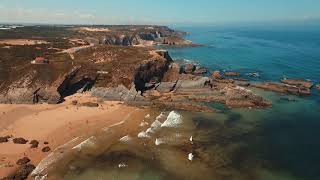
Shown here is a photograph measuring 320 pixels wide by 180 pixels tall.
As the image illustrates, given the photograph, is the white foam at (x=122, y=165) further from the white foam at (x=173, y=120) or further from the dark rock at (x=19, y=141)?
the dark rock at (x=19, y=141)

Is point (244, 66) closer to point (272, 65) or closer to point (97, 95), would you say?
point (272, 65)

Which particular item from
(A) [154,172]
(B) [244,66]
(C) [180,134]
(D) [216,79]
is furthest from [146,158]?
(B) [244,66]

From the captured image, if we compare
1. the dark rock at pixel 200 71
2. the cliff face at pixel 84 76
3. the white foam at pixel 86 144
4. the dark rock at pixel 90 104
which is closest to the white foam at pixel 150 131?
the white foam at pixel 86 144

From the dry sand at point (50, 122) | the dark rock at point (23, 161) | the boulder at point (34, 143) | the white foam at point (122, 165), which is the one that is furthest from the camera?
the boulder at point (34, 143)

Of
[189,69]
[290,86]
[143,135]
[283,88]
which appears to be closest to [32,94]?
[143,135]

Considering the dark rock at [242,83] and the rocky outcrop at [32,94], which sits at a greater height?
the dark rock at [242,83]
